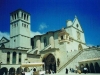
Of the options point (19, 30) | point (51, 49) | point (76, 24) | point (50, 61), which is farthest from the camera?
point (19, 30)

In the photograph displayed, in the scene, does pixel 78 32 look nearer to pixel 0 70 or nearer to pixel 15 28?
pixel 15 28

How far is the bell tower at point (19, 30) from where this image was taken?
42531 millimetres

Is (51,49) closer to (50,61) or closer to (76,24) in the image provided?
(50,61)

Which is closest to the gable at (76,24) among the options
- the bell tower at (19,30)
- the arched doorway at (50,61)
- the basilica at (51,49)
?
the basilica at (51,49)

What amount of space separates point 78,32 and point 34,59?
1381 cm

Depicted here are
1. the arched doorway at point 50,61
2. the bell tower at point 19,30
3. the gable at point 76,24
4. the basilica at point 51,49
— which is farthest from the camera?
the bell tower at point 19,30

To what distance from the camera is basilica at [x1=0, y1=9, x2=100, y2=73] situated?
25.9 metres

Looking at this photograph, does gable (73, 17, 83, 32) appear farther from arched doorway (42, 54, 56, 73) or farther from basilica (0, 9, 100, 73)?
arched doorway (42, 54, 56, 73)

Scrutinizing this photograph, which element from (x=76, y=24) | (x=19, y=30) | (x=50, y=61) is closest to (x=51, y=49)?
(x=50, y=61)

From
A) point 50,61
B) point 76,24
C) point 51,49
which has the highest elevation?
point 76,24

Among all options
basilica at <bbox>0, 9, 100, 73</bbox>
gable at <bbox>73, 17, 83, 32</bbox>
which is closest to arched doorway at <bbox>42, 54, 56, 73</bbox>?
basilica at <bbox>0, 9, 100, 73</bbox>

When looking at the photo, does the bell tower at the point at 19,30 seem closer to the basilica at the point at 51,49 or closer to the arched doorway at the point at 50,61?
the basilica at the point at 51,49

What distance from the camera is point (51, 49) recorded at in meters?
33.4

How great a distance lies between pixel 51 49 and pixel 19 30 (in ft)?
46.1
